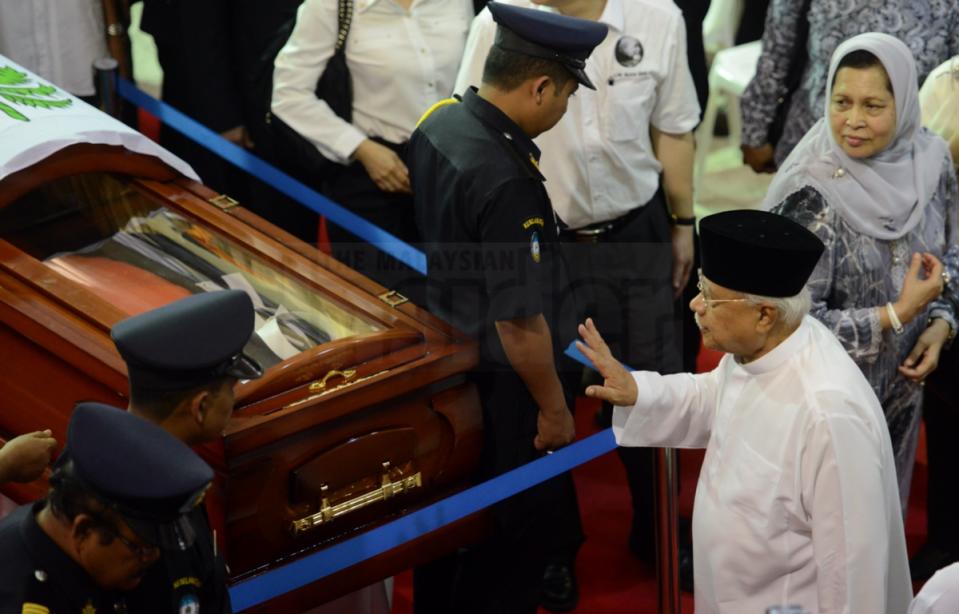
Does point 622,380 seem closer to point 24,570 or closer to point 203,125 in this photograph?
point 24,570

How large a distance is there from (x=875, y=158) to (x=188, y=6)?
7.88ft

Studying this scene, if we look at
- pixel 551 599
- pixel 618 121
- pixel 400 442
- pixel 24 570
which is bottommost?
pixel 551 599

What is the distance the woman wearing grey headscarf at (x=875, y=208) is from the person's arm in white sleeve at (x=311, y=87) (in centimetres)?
126

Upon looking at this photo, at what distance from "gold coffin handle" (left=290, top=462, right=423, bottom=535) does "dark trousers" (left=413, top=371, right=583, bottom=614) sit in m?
0.24

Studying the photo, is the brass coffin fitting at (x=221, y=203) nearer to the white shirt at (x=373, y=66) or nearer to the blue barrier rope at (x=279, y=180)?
the white shirt at (x=373, y=66)

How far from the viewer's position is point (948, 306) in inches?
135

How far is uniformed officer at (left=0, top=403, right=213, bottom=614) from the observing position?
2.00m

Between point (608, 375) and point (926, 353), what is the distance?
3.39 feet

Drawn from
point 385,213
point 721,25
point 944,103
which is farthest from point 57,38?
point 721,25

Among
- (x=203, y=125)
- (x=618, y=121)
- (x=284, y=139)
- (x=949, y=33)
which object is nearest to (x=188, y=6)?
(x=203, y=125)

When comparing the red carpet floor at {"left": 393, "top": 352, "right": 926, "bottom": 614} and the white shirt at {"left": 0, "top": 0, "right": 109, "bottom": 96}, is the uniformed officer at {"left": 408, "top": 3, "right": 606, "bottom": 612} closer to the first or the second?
the red carpet floor at {"left": 393, "top": 352, "right": 926, "bottom": 614}

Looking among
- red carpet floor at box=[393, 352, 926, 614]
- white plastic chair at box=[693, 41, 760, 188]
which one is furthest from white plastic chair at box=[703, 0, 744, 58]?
red carpet floor at box=[393, 352, 926, 614]

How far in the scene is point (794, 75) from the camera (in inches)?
167

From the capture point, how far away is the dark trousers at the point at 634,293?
3.82 meters
